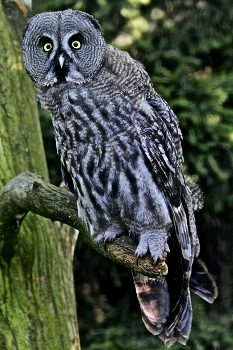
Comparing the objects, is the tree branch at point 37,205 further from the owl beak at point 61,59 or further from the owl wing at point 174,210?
the owl beak at point 61,59

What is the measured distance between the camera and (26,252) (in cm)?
181

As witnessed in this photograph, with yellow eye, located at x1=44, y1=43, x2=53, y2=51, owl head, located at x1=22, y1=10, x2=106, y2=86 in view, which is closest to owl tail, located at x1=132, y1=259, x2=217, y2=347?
owl head, located at x1=22, y1=10, x2=106, y2=86

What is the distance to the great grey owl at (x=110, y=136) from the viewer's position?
1536mm

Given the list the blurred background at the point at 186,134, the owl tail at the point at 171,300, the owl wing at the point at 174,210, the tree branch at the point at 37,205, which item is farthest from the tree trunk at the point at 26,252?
the blurred background at the point at 186,134

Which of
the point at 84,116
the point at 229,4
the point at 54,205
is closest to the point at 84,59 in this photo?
the point at 84,116

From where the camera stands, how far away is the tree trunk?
5.82 feet

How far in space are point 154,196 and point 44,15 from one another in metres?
0.89

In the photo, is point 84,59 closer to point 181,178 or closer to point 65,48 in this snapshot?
point 65,48

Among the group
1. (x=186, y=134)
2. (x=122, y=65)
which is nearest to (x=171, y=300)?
(x=122, y=65)

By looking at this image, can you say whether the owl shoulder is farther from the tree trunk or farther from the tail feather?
the tail feather

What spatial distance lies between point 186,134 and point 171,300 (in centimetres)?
123

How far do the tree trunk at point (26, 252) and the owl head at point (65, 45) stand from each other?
1.04 ft

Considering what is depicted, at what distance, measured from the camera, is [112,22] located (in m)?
2.86

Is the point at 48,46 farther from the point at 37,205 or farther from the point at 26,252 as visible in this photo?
the point at 26,252
